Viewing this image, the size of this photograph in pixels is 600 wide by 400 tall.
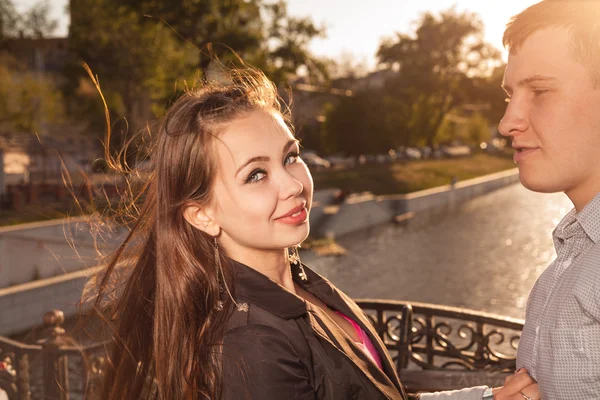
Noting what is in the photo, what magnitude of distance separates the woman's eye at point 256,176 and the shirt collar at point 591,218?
0.94m

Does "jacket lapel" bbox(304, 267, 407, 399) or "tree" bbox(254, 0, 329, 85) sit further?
"tree" bbox(254, 0, 329, 85)

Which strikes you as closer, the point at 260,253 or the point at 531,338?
the point at 531,338

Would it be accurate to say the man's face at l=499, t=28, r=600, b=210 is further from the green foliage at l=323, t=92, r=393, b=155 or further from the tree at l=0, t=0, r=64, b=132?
the green foliage at l=323, t=92, r=393, b=155

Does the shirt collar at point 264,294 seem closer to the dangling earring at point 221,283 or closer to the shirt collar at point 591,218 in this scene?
the dangling earring at point 221,283

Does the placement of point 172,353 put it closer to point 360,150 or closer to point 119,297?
point 119,297

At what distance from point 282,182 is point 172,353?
0.63 metres

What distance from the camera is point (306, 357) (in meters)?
2.00

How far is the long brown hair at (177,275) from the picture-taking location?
7.00 feet

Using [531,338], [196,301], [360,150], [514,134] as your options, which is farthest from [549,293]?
[360,150]

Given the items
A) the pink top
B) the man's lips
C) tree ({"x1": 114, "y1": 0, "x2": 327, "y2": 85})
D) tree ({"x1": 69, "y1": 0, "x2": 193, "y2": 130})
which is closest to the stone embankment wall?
the pink top

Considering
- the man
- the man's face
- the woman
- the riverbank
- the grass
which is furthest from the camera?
the grass

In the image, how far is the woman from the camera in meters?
2.00

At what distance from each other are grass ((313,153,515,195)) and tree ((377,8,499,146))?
608cm

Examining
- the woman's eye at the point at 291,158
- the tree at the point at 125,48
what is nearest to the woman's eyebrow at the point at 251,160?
the woman's eye at the point at 291,158
